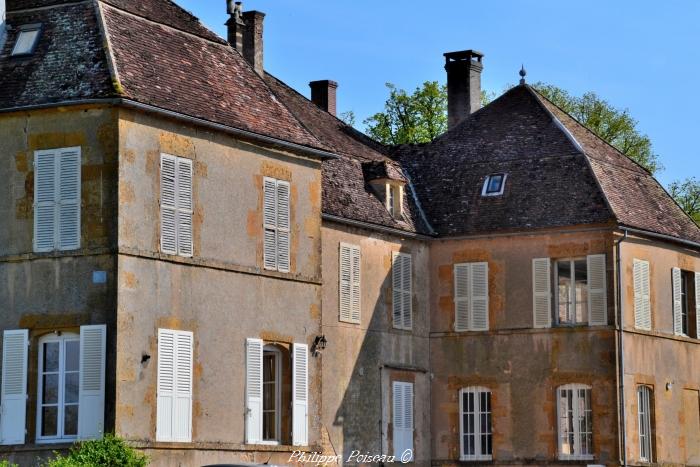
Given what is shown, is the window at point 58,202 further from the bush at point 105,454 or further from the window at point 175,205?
the bush at point 105,454

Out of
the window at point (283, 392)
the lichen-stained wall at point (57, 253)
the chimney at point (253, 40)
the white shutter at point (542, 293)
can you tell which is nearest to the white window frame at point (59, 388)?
the lichen-stained wall at point (57, 253)

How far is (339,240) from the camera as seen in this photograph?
3528 cm

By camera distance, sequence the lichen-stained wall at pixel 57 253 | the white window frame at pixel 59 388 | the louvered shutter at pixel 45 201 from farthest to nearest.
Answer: the louvered shutter at pixel 45 201, the lichen-stained wall at pixel 57 253, the white window frame at pixel 59 388

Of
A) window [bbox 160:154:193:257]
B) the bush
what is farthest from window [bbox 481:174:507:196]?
the bush

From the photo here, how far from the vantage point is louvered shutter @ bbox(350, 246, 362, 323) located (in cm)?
3559

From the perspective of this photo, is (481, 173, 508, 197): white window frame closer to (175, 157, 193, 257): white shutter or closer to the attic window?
(175, 157, 193, 257): white shutter

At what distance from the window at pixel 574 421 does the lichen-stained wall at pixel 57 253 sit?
13420 mm

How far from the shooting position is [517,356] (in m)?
37.2

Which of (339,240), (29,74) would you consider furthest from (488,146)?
(29,74)

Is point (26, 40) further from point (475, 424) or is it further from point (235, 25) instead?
point (475, 424)

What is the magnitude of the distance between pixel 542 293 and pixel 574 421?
10.1 ft

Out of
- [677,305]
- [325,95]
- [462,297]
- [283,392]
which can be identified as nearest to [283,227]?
[283,392]

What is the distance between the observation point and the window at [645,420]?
36.7 m

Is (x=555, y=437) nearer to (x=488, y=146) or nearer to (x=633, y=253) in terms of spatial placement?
(x=633, y=253)
